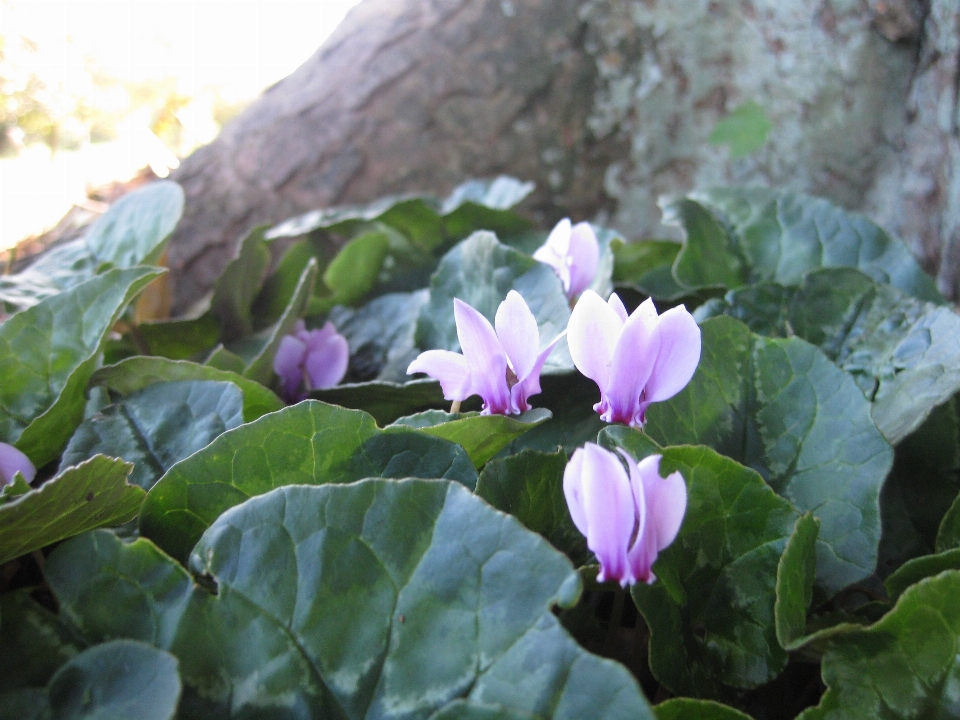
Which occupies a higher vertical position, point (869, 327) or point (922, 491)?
point (869, 327)

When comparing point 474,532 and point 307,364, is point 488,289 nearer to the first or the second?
point 307,364

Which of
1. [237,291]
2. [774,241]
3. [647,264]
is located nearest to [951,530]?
[774,241]

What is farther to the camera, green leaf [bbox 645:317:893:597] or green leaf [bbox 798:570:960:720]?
green leaf [bbox 645:317:893:597]

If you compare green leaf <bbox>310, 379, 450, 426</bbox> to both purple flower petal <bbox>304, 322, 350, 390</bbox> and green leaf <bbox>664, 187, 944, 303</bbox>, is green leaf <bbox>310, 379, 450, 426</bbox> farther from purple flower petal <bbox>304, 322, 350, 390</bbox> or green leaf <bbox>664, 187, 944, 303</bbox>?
green leaf <bbox>664, 187, 944, 303</bbox>

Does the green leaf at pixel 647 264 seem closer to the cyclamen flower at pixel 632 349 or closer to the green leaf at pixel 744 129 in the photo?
the cyclamen flower at pixel 632 349

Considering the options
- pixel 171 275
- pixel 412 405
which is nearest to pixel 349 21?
pixel 171 275

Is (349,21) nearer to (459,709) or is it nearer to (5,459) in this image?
(5,459)

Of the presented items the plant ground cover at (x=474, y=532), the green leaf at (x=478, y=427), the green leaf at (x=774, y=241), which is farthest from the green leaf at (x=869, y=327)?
the green leaf at (x=478, y=427)

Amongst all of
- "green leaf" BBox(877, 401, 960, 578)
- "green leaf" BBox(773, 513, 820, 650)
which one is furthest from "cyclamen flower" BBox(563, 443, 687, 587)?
"green leaf" BBox(877, 401, 960, 578)

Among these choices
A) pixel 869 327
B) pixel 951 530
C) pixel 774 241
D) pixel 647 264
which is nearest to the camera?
pixel 951 530
